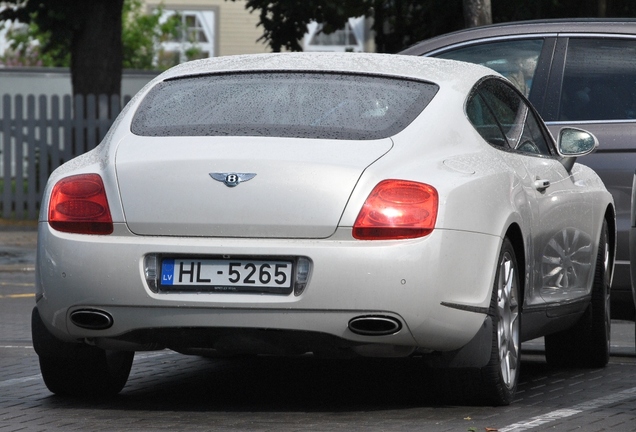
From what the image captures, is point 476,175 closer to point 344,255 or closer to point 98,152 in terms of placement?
point 344,255

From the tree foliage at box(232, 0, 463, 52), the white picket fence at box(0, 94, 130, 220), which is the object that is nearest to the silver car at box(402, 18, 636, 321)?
the tree foliage at box(232, 0, 463, 52)

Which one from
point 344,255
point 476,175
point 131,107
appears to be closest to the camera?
point 344,255

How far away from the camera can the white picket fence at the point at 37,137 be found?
20.7m

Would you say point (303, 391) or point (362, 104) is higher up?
point (362, 104)

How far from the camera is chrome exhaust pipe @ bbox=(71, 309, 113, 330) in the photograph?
5.77 metres

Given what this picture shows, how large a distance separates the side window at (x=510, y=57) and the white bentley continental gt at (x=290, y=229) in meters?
2.25

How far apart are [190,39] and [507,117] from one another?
3721 cm

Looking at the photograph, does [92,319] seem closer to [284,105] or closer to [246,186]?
[246,186]

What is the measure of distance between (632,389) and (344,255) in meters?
2.03

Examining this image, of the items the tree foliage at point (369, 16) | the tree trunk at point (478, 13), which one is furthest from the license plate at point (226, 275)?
the tree foliage at point (369, 16)

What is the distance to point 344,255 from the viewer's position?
5.52 meters

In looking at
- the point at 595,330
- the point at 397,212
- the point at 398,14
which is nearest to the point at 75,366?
the point at 397,212

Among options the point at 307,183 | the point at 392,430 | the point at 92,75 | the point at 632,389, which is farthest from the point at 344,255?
the point at 92,75

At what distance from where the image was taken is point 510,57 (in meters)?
8.69
